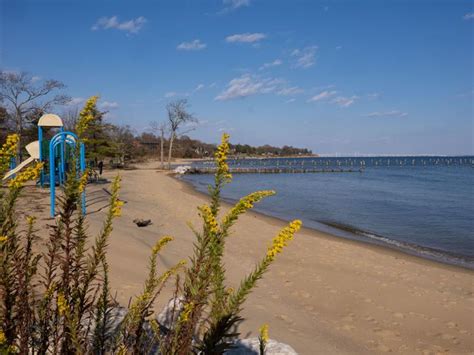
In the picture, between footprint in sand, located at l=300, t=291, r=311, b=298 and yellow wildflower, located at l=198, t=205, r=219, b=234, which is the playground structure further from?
yellow wildflower, located at l=198, t=205, r=219, b=234

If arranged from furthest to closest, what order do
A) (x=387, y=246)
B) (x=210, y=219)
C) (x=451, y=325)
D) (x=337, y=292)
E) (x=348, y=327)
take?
(x=387, y=246) → (x=337, y=292) → (x=451, y=325) → (x=348, y=327) → (x=210, y=219)

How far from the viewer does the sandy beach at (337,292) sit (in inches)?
217

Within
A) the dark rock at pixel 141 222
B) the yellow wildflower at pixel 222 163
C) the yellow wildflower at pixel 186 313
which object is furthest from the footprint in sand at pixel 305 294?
the yellow wildflower at pixel 222 163

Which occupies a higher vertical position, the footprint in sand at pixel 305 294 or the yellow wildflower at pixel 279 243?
the yellow wildflower at pixel 279 243

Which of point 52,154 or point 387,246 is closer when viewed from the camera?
point 52,154

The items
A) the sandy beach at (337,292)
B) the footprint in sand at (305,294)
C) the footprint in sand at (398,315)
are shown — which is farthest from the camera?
the footprint in sand at (305,294)

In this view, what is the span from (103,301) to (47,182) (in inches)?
801

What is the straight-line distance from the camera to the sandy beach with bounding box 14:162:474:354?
5520 mm

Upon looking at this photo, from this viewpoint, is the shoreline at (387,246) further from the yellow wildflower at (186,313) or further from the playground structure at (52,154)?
the yellow wildflower at (186,313)

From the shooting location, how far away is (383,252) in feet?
39.7

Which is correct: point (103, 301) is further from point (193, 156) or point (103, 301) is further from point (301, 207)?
point (193, 156)

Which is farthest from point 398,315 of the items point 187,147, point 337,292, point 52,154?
point 187,147

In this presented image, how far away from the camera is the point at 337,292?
7723 mm

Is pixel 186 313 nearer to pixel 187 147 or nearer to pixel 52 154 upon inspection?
pixel 52 154
